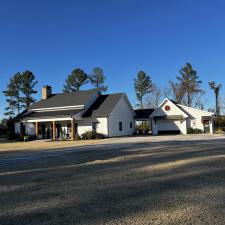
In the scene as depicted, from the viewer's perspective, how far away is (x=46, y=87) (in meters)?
45.8

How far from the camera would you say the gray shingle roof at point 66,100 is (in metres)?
40.0

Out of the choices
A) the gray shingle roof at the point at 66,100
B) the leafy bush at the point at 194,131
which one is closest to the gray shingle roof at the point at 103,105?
the gray shingle roof at the point at 66,100

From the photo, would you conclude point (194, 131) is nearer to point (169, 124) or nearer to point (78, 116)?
point (169, 124)

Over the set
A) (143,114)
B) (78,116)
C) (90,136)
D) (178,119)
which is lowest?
(90,136)

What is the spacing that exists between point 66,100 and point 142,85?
32.4 meters

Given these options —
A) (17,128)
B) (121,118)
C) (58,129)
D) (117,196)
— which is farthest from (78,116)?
(117,196)

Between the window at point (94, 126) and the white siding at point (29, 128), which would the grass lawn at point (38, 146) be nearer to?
the window at point (94, 126)

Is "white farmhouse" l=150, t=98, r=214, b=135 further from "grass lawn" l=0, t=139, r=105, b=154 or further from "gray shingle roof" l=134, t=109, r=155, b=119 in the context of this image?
"grass lawn" l=0, t=139, r=105, b=154

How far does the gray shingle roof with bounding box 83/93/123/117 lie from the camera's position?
37.2 meters

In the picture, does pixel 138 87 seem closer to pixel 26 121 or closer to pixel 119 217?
pixel 26 121

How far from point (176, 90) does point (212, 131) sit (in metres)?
28.8

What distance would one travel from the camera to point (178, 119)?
39.7m

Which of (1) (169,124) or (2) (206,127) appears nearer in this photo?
(2) (206,127)

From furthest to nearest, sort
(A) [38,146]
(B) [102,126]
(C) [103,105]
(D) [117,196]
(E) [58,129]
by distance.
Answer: (E) [58,129] → (C) [103,105] → (B) [102,126] → (A) [38,146] → (D) [117,196]
